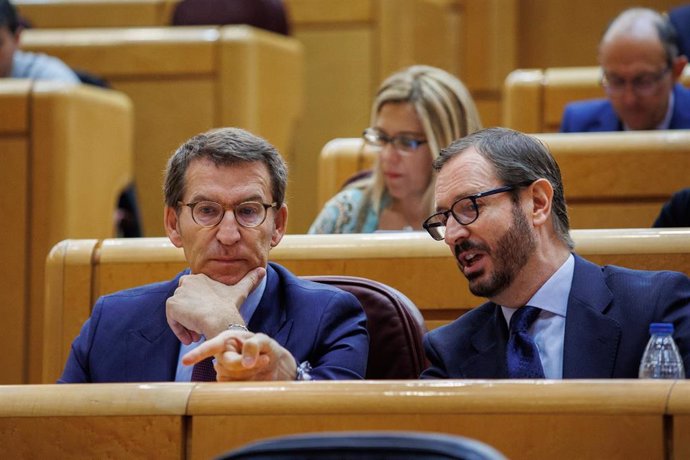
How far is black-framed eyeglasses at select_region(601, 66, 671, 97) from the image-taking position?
283 centimetres

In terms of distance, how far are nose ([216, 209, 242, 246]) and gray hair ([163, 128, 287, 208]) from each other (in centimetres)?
9

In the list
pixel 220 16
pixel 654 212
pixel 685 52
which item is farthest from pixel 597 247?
pixel 220 16

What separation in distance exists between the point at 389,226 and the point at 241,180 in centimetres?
80

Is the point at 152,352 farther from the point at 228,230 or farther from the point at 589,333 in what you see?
the point at 589,333

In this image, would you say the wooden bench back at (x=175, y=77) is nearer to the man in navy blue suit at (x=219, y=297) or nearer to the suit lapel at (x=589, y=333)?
the man in navy blue suit at (x=219, y=297)

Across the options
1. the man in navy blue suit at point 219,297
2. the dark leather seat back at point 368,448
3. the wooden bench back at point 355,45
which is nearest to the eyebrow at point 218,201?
the man in navy blue suit at point 219,297

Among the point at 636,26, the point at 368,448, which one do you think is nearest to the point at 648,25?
the point at 636,26

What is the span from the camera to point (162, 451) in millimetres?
1250

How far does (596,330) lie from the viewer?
1628 millimetres

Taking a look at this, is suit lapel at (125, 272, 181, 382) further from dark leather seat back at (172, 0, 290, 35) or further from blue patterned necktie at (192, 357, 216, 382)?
dark leather seat back at (172, 0, 290, 35)

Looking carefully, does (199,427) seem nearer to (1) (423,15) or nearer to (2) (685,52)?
(2) (685,52)

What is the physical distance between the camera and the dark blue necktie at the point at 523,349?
5.30 ft

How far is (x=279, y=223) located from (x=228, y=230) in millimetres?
123

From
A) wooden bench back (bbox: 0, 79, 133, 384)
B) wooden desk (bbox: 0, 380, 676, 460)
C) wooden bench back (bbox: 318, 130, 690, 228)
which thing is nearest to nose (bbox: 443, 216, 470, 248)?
wooden desk (bbox: 0, 380, 676, 460)
